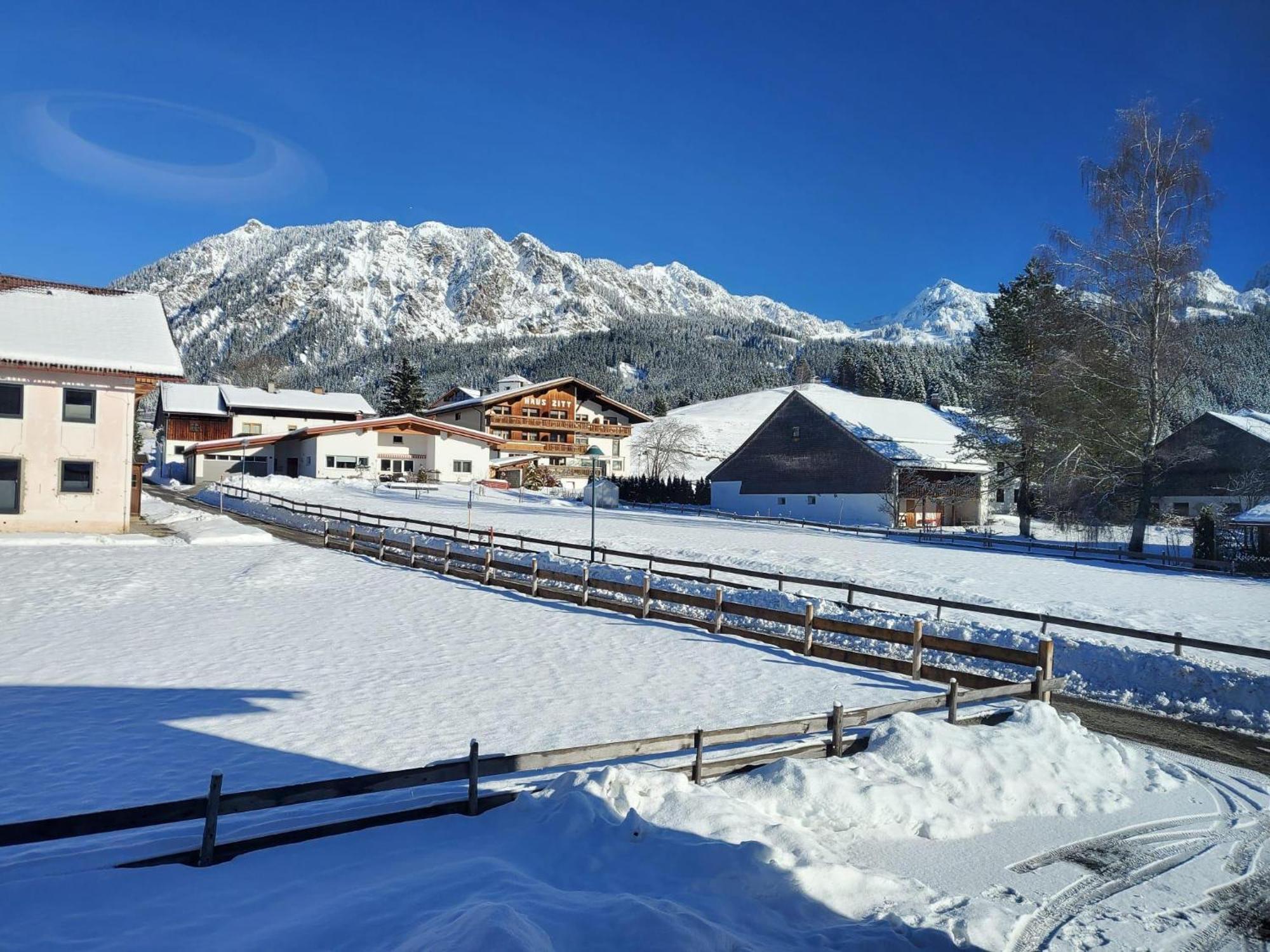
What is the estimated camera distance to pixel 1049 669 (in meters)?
12.3

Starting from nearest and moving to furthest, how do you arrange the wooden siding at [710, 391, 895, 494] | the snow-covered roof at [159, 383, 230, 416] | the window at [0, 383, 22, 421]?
the window at [0, 383, 22, 421]
the wooden siding at [710, 391, 895, 494]
the snow-covered roof at [159, 383, 230, 416]

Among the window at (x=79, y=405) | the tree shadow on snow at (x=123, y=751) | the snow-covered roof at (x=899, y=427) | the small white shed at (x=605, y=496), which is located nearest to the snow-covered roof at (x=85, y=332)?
the window at (x=79, y=405)

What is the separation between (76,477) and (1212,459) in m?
51.5

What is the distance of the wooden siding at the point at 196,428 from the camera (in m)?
76.2

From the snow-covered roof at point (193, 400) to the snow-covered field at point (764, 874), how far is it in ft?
257

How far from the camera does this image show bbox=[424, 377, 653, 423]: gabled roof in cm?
7481

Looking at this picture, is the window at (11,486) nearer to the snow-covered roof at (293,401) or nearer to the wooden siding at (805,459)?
the wooden siding at (805,459)

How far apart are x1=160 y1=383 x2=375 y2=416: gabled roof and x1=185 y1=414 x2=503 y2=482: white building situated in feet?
29.0

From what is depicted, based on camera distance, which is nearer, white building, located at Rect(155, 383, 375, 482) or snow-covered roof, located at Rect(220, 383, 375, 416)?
white building, located at Rect(155, 383, 375, 482)

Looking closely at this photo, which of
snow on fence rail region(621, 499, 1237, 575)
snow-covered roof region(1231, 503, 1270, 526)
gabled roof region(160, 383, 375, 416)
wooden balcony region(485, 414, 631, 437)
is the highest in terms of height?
gabled roof region(160, 383, 375, 416)

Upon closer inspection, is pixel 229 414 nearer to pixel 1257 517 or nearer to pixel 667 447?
pixel 667 447

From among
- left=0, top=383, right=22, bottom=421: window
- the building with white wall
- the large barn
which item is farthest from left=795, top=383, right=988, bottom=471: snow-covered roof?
left=0, top=383, right=22, bottom=421: window

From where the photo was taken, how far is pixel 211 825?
614 cm

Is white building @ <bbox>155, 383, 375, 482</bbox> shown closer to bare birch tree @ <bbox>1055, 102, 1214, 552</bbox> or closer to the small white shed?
the small white shed
